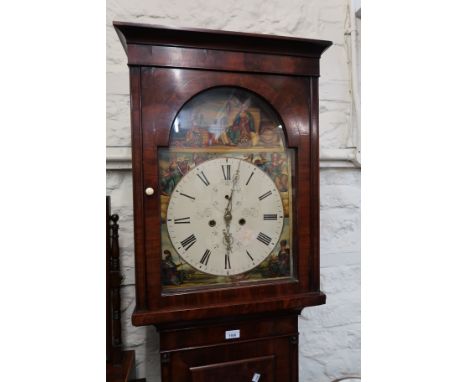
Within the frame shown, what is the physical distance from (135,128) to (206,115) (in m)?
0.18

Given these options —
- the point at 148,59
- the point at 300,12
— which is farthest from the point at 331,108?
the point at 148,59

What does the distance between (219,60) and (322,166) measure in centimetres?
62

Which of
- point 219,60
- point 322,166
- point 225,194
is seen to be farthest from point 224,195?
point 322,166

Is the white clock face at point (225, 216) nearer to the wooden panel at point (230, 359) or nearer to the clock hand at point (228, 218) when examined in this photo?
the clock hand at point (228, 218)

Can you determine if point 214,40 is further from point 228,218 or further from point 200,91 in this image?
point 228,218

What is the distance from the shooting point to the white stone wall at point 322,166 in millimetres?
1055

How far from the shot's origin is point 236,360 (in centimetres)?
84

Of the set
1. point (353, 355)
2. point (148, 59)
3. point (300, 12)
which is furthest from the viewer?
point (353, 355)

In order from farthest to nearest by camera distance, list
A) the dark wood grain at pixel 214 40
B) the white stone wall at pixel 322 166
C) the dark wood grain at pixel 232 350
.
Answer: the white stone wall at pixel 322 166, the dark wood grain at pixel 232 350, the dark wood grain at pixel 214 40

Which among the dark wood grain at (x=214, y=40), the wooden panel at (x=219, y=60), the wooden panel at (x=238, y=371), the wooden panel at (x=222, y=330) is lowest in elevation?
the wooden panel at (x=238, y=371)

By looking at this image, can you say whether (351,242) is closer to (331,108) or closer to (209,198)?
(331,108)

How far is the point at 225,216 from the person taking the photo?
804 mm

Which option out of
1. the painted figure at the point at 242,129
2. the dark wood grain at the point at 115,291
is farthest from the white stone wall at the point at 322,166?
the painted figure at the point at 242,129

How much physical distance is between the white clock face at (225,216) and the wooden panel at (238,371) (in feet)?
0.81
